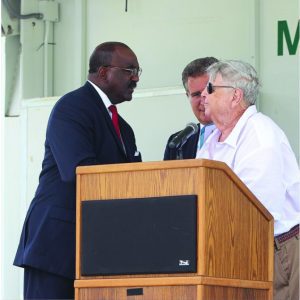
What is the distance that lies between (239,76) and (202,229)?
1.10m

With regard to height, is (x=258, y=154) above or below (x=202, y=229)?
above

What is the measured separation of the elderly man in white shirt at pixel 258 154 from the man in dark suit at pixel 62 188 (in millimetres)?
452

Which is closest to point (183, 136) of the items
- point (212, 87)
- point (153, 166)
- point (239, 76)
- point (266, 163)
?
point (212, 87)

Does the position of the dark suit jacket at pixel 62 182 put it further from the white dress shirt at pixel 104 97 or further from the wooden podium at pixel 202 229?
the wooden podium at pixel 202 229

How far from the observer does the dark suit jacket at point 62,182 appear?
439 centimetres

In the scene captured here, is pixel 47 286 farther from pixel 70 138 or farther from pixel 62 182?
pixel 70 138

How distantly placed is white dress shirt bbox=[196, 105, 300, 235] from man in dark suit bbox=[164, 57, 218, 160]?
694 millimetres

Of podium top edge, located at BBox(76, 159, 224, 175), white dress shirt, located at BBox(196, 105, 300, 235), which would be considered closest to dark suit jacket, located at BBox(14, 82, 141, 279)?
podium top edge, located at BBox(76, 159, 224, 175)

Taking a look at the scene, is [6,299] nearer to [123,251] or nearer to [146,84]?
[146,84]

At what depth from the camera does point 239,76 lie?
455cm

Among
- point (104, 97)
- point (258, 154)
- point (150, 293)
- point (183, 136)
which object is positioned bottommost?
point (150, 293)

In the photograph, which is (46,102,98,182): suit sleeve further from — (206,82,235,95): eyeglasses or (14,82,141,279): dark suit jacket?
(206,82,235,95): eyeglasses

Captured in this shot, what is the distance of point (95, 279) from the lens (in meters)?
3.81

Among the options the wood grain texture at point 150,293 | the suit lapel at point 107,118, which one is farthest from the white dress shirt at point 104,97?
the wood grain texture at point 150,293
